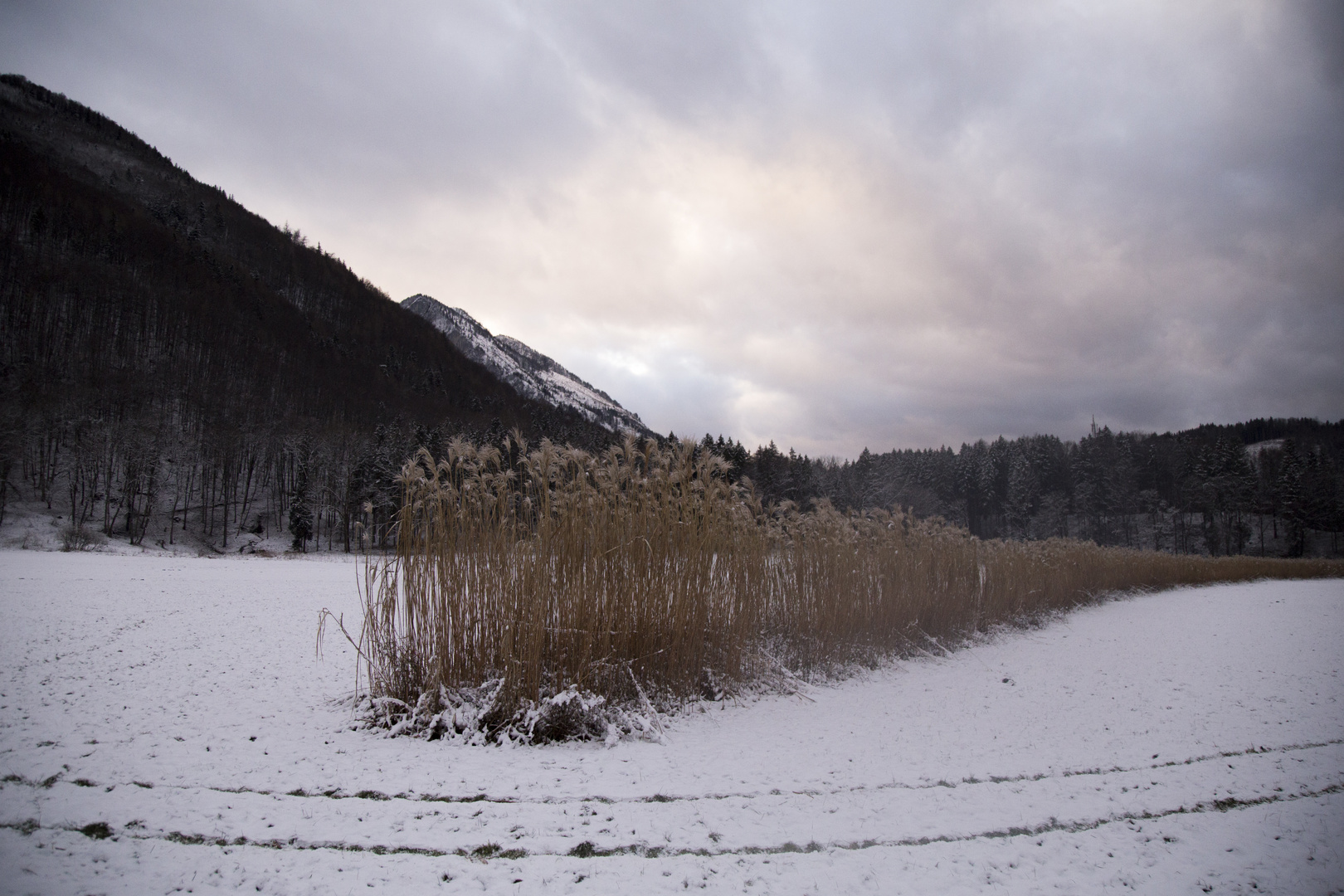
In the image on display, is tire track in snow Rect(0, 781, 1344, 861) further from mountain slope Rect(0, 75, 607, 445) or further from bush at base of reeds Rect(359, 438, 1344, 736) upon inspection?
mountain slope Rect(0, 75, 607, 445)

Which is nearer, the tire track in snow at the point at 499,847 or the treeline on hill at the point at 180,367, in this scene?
the tire track in snow at the point at 499,847

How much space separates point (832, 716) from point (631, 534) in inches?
85.3

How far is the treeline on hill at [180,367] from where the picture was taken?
3186 centimetres

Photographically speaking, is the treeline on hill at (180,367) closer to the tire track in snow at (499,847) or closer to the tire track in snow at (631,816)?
the tire track in snow at (631,816)

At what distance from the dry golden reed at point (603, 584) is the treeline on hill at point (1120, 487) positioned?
1839cm

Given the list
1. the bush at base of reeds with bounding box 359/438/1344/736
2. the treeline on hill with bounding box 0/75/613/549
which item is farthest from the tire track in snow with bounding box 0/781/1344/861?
the treeline on hill with bounding box 0/75/613/549

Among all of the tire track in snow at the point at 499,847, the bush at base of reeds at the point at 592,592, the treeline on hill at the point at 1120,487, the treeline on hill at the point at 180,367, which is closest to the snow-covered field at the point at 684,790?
the tire track in snow at the point at 499,847

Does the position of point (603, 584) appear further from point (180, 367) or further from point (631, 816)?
point (180, 367)

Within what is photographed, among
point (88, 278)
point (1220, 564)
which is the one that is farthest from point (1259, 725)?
point (88, 278)

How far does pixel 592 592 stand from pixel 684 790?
1.59 metres

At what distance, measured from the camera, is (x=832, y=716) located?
14.2ft

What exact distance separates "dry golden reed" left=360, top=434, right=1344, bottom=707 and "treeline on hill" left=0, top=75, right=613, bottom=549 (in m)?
0.91

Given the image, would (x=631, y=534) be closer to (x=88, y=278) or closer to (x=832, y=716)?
(x=832, y=716)

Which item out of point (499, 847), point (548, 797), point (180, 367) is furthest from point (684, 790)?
point (180, 367)
